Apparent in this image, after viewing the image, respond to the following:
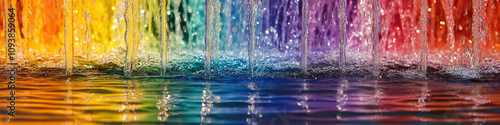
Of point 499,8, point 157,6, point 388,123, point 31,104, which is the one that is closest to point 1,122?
point 31,104

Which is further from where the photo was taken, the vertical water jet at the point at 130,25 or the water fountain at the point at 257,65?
the vertical water jet at the point at 130,25

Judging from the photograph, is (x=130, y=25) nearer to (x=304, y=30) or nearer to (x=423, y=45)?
(x=304, y=30)

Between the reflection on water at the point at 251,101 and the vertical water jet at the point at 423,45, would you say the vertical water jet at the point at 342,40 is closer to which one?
the vertical water jet at the point at 423,45

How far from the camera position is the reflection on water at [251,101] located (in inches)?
91.8

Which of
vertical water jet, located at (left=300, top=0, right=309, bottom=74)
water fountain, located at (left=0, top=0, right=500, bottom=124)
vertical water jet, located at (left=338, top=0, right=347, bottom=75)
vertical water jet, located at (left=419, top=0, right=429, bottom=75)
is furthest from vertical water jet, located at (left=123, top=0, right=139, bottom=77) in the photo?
vertical water jet, located at (left=419, top=0, right=429, bottom=75)

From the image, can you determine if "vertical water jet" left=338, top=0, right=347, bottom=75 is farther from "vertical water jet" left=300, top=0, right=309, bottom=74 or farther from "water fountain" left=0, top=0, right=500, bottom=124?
"vertical water jet" left=300, top=0, right=309, bottom=74

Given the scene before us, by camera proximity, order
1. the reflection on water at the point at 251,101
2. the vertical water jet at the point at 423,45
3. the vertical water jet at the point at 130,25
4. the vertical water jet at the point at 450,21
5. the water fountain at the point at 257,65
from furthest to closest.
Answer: the vertical water jet at the point at 450,21 → the vertical water jet at the point at 130,25 → the vertical water jet at the point at 423,45 → the water fountain at the point at 257,65 → the reflection on water at the point at 251,101

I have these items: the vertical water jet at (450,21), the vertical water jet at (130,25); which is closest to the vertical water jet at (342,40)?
the vertical water jet at (130,25)

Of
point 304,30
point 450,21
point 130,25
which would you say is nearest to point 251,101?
point 304,30

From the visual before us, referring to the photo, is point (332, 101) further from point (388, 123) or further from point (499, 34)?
point (499, 34)

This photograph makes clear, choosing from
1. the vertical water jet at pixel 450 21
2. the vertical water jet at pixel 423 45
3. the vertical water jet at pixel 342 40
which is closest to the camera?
the vertical water jet at pixel 423 45

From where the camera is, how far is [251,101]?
2.88m

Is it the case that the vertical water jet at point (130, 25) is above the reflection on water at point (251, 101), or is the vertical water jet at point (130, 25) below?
above

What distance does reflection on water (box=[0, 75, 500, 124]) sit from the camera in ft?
7.65
